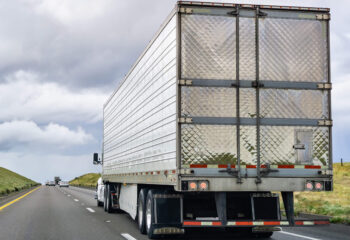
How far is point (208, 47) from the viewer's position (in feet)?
29.6

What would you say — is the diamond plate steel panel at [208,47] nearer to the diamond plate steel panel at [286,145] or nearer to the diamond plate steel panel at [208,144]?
the diamond plate steel panel at [208,144]

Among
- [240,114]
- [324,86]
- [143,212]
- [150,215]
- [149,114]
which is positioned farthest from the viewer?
[149,114]

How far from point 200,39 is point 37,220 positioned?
9.06 m

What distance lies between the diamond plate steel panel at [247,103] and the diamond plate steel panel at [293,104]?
0.18 meters

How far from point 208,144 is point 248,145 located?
0.78m

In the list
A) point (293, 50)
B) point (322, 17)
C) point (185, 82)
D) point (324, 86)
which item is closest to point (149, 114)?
point (185, 82)

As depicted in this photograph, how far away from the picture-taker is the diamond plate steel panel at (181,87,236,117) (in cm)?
882

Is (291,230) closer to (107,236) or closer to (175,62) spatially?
(107,236)

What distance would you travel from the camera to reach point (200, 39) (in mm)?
8977


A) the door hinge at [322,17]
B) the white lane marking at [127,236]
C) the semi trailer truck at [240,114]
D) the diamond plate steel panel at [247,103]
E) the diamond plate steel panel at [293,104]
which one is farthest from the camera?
the white lane marking at [127,236]

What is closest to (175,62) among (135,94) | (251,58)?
(251,58)

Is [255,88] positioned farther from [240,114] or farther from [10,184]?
[10,184]

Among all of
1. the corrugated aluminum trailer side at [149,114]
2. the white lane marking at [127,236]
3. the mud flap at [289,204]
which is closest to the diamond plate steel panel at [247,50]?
the corrugated aluminum trailer side at [149,114]

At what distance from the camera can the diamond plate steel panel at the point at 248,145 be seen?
8938 millimetres
